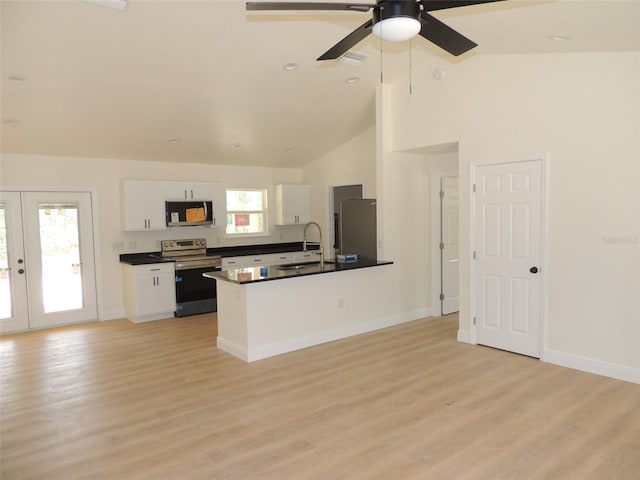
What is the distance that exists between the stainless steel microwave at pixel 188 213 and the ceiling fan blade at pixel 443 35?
202 inches

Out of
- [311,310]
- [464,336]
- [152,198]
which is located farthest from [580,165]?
[152,198]

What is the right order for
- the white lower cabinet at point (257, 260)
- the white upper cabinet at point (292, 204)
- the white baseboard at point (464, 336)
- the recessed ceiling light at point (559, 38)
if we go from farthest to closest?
the white upper cabinet at point (292, 204)
the white lower cabinet at point (257, 260)
the white baseboard at point (464, 336)
the recessed ceiling light at point (559, 38)

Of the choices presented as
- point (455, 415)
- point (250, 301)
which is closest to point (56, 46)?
point (250, 301)

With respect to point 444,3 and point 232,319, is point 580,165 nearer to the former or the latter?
point 444,3

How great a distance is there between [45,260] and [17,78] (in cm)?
291

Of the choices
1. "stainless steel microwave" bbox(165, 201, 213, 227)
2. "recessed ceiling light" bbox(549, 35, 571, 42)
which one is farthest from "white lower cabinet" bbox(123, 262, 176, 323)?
"recessed ceiling light" bbox(549, 35, 571, 42)

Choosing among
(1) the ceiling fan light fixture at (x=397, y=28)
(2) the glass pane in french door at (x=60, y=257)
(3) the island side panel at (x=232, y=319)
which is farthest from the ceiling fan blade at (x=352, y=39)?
(2) the glass pane in french door at (x=60, y=257)

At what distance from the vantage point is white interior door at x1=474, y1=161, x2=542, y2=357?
4.50 metres

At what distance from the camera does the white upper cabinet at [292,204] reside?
7.96 meters

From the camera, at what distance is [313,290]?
515 centimetres

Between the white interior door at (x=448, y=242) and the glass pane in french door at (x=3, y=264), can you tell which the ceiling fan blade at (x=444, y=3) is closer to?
the white interior door at (x=448, y=242)

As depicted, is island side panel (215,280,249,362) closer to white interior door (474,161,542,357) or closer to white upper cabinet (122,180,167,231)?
white upper cabinet (122,180,167,231)

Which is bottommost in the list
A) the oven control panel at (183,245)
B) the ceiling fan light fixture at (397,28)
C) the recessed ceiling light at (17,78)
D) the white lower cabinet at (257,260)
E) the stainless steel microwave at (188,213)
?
the white lower cabinet at (257,260)

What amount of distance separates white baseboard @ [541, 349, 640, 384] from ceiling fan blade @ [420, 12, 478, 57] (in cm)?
315
